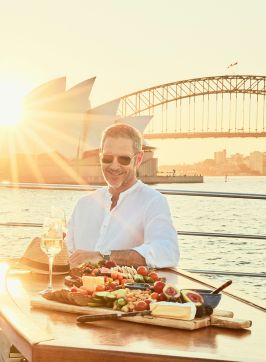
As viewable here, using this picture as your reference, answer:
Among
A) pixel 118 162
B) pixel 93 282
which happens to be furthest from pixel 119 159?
pixel 93 282

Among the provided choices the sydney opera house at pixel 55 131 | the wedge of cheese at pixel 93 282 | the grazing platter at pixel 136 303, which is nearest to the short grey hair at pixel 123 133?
the grazing platter at pixel 136 303

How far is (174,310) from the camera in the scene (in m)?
1.45

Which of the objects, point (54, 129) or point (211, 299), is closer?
point (211, 299)

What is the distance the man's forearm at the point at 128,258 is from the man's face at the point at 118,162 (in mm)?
387

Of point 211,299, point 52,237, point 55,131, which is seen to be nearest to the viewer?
point 211,299

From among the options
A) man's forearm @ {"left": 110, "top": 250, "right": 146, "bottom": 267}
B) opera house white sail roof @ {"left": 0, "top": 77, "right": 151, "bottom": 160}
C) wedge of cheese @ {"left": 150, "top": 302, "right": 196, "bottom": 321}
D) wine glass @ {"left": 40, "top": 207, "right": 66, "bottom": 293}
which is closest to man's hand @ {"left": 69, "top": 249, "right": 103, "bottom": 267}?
man's forearm @ {"left": 110, "top": 250, "right": 146, "bottom": 267}

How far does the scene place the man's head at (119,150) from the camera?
2602 mm

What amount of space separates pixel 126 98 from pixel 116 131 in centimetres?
7288

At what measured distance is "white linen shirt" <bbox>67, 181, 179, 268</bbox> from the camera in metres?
2.48

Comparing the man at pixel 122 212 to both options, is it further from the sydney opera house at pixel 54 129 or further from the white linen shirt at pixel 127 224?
the sydney opera house at pixel 54 129

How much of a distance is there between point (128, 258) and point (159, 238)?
195 millimetres

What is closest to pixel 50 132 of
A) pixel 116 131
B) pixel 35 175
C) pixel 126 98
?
pixel 35 175

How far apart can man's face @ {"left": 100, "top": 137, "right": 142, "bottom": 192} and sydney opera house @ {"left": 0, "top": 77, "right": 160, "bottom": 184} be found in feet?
135

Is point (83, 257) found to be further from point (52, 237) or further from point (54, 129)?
point (54, 129)
